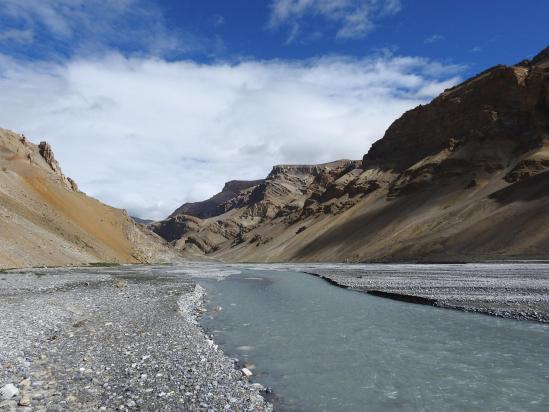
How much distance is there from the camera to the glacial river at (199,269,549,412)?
10586mm

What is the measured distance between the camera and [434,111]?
518 ft

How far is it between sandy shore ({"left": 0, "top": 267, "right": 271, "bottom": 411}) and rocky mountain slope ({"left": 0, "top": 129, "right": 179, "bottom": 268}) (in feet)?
152

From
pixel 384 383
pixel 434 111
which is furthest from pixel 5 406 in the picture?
pixel 434 111

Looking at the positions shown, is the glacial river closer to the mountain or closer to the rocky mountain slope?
the rocky mountain slope

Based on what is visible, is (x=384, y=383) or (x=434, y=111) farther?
(x=434, y=111)

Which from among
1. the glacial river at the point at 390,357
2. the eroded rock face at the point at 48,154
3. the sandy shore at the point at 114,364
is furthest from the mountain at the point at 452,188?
the eroded rock face at the point at 48,154

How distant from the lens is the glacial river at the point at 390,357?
34.7ft

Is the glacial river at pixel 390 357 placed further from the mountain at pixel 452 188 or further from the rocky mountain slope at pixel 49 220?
the mountain at pixel 452 188

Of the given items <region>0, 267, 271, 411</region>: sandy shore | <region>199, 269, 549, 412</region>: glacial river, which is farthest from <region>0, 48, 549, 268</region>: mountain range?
<region>199, 269, 549, 412</region>: glacial river

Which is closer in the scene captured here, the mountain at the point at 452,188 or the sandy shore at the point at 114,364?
the sandy shore at the point at 114,364

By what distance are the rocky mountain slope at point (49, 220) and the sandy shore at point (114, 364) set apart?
152 ft

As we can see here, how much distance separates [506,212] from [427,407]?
87177 mm

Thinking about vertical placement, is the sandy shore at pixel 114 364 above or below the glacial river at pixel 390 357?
above

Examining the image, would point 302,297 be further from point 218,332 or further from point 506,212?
point 506,212
